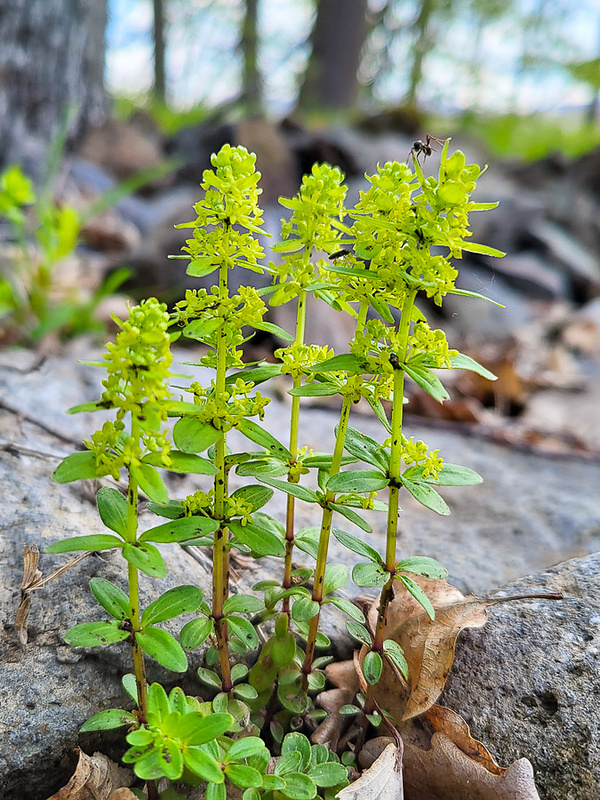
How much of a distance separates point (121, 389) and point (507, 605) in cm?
97

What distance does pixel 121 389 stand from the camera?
0.89 meters

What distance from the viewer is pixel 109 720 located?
988 millimetres

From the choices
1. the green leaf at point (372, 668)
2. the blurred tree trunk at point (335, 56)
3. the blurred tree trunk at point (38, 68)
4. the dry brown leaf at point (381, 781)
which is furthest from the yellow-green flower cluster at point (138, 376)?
the blurred tree trunk at point (335, 56)

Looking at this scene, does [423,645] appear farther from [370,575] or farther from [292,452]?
[292,452]

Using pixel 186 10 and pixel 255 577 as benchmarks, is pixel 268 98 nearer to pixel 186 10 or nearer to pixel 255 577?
pixel 186 10

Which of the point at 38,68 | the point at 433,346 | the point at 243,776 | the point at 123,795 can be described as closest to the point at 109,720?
the point at 123,795

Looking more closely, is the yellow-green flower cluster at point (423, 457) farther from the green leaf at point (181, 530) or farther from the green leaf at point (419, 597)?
the green leaf at point (181, 530)

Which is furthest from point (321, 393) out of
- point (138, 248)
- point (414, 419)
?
point (138, 248)

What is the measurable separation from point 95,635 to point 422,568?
0.56 metres

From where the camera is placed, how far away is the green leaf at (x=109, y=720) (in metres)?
0.98

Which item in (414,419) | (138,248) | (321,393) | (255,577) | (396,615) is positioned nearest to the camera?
(321,393)

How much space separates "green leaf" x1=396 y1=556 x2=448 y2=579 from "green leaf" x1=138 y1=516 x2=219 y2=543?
36cm

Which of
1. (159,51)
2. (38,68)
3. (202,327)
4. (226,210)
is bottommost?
(202,327)

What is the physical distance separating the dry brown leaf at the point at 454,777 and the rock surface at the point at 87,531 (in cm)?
10
